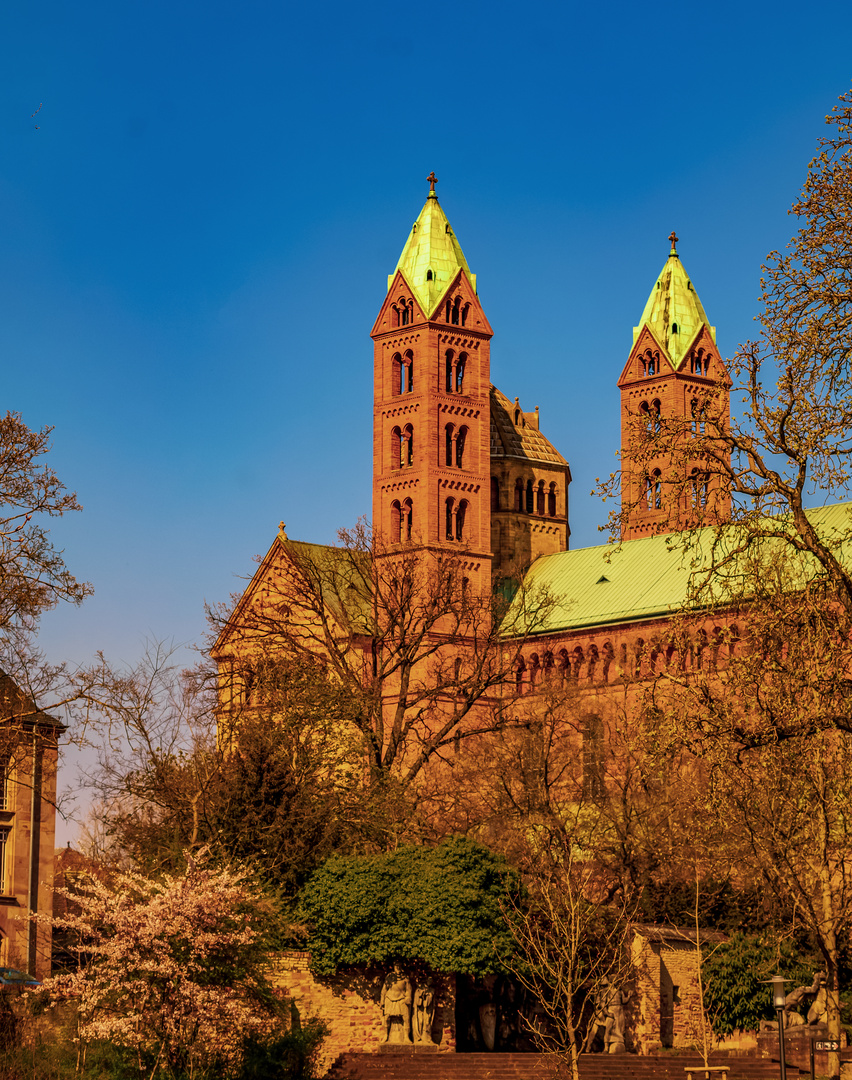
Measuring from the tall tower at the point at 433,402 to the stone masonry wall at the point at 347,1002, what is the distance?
4779cm

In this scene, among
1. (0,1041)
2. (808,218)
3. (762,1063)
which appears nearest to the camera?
(808,218)

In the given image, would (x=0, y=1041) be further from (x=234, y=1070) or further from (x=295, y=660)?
(x=295, y=660)

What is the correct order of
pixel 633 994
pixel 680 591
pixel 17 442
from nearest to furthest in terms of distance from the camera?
1. pixel 17 442
2. pixel 633 994
3. pixel 680 591

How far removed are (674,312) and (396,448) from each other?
2132 centimetres

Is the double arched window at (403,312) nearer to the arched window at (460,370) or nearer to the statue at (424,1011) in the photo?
the arched window at (460,370)

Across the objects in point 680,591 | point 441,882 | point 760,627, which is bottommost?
point 441,882

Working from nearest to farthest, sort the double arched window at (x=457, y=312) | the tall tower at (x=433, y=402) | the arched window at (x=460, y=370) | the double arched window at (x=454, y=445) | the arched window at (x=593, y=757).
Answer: the arched window at (x=593, y=757), the tall tower at (x=433, y=402), the double arched window at (x=454, y=445), the double arched window at (x=457, y=312), the arched window at (x=460, y=370)

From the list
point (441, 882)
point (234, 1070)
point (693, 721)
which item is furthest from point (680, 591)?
point (693, 721)

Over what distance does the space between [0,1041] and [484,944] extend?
11207mm

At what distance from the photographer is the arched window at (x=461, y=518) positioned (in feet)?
288

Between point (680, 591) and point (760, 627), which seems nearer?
point (760, 627)

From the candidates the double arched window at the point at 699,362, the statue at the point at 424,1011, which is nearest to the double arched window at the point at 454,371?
the double arched window at the point at 699,362

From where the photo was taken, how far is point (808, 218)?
21.7 metres

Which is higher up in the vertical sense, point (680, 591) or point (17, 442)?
point (680, 591)
